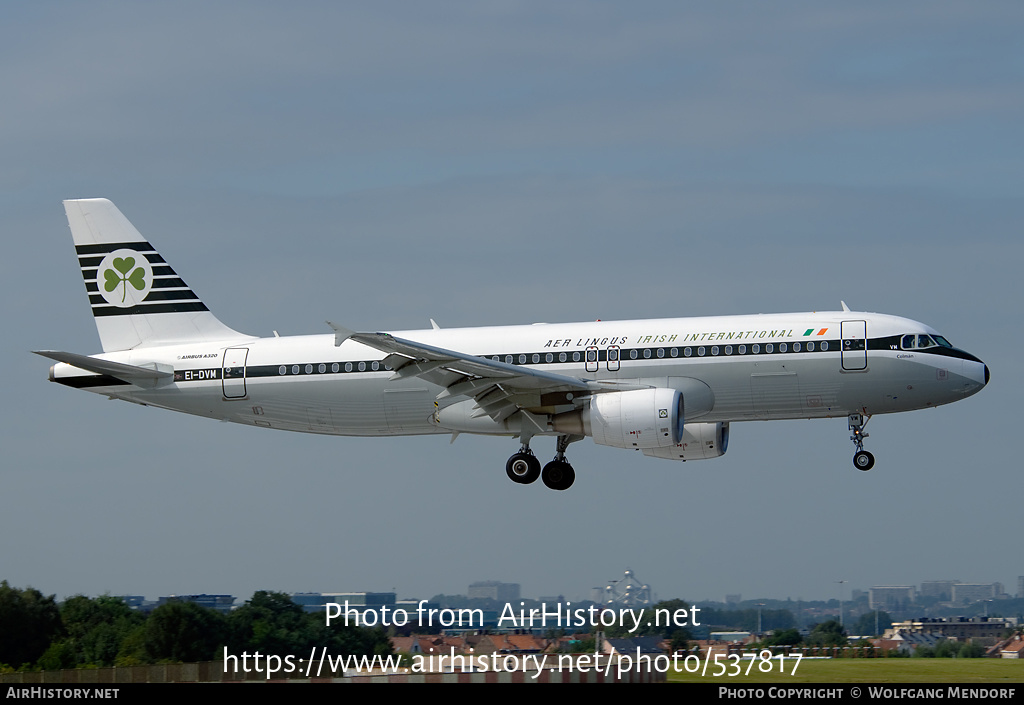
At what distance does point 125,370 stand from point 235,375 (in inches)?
138

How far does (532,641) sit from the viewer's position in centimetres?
3669

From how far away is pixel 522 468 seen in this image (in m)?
39.7

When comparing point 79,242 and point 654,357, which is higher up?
point 79,242

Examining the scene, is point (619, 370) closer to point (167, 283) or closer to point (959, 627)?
point (167, 283)

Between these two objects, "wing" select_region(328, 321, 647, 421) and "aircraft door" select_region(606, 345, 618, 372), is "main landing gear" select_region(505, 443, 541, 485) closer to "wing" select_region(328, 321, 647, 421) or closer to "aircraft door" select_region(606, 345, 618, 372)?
"wing" select_region(328, 321, 647, 421)

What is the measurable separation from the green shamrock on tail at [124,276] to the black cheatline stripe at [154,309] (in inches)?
20.7

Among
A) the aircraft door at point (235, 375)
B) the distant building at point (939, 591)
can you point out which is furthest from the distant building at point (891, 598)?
the aircraft door at point (235, 375)

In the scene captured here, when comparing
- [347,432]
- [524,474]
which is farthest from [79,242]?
[524,474]

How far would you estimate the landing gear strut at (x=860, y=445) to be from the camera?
37.6 m

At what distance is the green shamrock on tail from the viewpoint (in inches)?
1757

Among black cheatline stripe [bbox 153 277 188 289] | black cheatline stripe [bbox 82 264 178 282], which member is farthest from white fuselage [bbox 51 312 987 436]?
black cheatline stripe [bbox 82 264 178 282]

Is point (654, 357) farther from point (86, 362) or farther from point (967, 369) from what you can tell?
point (86, 362)
